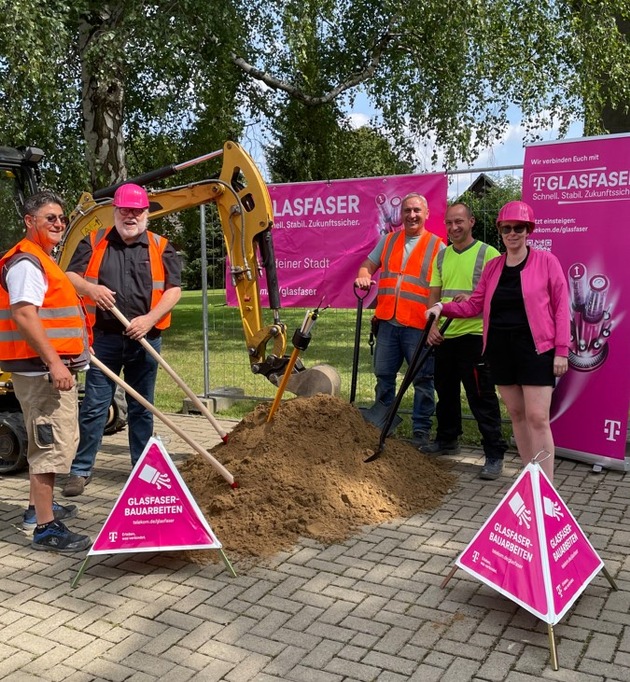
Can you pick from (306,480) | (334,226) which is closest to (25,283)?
(306,480)

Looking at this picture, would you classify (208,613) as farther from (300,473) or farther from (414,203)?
(414,203)

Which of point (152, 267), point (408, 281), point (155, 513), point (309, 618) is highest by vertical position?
point (152, 267)

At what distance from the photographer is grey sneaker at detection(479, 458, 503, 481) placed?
605 cm

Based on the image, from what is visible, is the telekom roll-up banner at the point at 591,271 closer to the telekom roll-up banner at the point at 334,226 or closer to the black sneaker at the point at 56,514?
the telekom roll-up banner at the point at 334,226

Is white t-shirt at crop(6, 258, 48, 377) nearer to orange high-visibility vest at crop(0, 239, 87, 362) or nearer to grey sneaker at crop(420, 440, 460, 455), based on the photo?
orange high-visibility vest at crop(0, 239, 87, 362)

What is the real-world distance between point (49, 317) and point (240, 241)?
1980mm

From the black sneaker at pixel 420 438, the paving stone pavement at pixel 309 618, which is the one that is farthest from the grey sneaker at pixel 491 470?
the paving stone pavement at pixel 309 618

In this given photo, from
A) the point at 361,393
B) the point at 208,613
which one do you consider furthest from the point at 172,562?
the point at 361,393

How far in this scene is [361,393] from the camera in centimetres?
978

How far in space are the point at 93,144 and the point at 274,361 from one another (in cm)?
881

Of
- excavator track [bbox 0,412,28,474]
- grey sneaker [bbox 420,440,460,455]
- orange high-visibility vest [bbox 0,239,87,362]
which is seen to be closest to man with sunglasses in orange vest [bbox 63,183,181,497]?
excavator track [bbox 0,412,28,474]

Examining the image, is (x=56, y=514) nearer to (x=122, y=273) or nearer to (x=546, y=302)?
(x=122, y=273)

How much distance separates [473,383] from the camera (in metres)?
6.22

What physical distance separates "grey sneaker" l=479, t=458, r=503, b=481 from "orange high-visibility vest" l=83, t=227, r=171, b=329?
2844 millimetres
